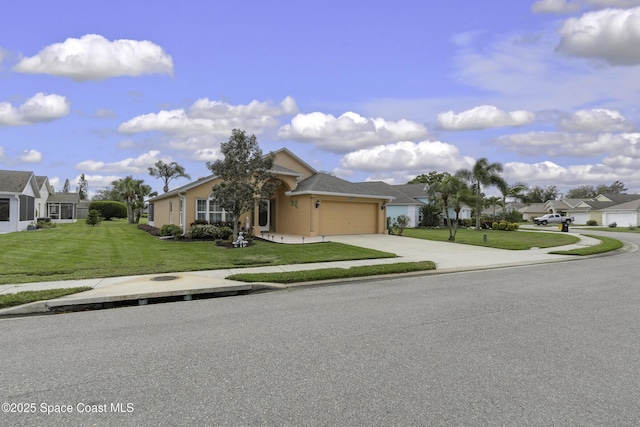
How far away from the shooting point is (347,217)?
80.1 feet

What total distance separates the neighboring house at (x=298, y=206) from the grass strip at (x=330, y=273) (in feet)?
31.6

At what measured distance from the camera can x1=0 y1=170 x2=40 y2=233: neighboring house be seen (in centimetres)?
2536

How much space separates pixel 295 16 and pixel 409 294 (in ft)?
35.8

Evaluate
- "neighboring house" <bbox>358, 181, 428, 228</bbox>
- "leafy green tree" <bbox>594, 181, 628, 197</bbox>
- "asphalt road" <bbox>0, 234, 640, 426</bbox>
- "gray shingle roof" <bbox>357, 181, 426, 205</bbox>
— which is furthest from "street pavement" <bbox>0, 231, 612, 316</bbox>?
"leafy green tree" <bbox>594, 181, 628, 197</bbox>

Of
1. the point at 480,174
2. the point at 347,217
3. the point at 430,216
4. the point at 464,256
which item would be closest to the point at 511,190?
the point at 480,174

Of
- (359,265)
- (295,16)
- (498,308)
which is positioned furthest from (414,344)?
(295,16)

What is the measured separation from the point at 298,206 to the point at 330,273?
1335cm

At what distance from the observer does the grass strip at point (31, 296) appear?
284 inches

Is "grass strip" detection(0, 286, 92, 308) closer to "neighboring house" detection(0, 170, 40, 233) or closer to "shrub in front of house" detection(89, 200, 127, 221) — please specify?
"neighboring house" detection(0, 170, 40, 233)

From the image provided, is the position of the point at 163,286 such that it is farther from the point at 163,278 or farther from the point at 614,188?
the point at 614,188

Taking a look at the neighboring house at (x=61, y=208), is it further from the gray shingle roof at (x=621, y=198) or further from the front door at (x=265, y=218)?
the gray shingle roof at (x=621, y=198)

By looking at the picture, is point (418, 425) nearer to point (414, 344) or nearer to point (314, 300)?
point (414, 344)

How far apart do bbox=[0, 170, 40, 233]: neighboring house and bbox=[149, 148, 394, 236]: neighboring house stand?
8982mm

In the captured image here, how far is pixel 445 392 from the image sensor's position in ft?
12.3
